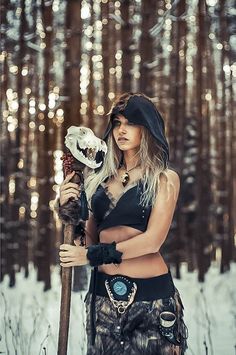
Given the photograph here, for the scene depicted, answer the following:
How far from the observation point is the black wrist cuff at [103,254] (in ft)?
8.19

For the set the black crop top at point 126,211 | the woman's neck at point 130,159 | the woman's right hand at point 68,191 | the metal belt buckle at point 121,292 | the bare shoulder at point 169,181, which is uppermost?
the woman's neck at point 130,159

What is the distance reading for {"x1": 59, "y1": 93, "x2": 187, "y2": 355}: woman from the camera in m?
2.54

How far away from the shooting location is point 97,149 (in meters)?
2.62

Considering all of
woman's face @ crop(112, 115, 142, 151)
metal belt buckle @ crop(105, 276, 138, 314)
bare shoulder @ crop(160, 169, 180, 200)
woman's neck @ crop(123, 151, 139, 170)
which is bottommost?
metal belt buckle @ crop(105, 276, 138, 314)

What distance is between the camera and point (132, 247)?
100 inches

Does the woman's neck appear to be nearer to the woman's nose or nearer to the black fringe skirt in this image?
the woman's nose

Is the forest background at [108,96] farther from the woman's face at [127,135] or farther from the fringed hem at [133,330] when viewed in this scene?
the fringed hem at [133,330]

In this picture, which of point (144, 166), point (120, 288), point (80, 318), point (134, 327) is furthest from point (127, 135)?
point (80, 318)

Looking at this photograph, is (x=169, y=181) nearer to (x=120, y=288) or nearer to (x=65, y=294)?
(x=120, y=288)

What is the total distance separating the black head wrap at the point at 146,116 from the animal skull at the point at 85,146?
0.17 meters

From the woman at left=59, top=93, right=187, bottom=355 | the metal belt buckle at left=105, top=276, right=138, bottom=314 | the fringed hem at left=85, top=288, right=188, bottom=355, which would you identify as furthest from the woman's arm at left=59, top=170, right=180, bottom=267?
the fringed hem at left=85, top=288, right=188, bottom=355

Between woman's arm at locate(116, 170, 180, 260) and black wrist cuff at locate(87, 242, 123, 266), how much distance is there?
3 cm

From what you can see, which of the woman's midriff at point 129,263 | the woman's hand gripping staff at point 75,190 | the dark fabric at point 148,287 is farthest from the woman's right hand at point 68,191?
the dark fabric at point 148,287

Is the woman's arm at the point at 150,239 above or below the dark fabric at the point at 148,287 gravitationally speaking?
above
